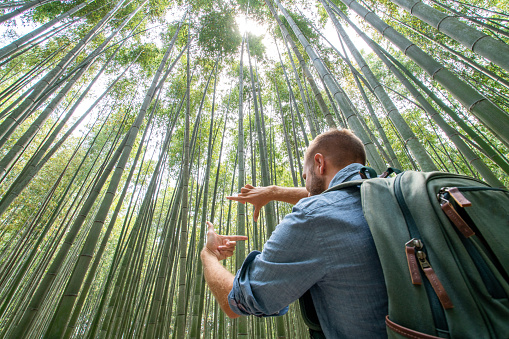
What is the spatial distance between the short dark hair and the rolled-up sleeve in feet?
1.36

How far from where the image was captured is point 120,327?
95.0 inches

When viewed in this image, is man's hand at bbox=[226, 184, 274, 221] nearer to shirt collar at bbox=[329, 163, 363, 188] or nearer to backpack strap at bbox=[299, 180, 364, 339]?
shirt collar at bbox=[329, 163, 363, 188]

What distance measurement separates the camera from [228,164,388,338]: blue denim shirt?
60cm

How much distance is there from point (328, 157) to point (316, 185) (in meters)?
0.13

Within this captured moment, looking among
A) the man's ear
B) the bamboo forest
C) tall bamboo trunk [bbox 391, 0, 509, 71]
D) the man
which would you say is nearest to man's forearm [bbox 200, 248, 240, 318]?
the man

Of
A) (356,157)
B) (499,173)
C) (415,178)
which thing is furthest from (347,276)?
(499,173)

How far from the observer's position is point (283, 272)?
2.09 feet

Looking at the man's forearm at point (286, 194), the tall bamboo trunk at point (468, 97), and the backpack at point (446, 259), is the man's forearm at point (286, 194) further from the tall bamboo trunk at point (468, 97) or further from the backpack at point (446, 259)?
the tall bamboo trunk at point (468, 97)

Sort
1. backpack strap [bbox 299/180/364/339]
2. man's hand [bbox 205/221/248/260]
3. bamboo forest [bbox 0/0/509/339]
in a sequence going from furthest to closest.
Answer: bamboo forest [bbox 0/0/509/339] < man's hand [bbox 205/221/248/260] < backpack strap [bbox 299/180/364/339]

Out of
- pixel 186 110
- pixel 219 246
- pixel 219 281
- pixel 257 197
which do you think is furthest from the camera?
pixel 186 110

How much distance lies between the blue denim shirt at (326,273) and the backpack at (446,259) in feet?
0.25

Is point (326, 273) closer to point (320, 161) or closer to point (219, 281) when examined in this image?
point (219, 281)

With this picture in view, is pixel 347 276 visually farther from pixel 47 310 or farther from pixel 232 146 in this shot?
pixel 47 310

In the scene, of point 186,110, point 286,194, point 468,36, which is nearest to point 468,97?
point 468,36
